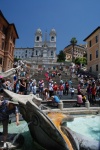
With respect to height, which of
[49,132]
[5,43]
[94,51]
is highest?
[5,43]

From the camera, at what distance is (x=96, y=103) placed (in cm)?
1839

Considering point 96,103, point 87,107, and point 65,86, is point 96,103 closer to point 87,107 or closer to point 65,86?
point 87,107

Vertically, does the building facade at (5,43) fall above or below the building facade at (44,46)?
below

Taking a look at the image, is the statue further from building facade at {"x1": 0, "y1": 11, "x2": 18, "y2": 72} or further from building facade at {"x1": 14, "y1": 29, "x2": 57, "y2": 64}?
building facade at {"x1": 14, "y1": 29, "x2": 57, "y2": 64}

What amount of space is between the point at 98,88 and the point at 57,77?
13377 mm

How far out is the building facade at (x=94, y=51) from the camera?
43947 millimetres

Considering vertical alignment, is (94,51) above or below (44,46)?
below

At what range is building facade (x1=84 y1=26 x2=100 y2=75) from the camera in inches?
1730

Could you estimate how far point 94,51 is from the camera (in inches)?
1832

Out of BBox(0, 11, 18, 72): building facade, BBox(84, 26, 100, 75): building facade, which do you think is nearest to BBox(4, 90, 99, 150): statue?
BBox(0, 11, 18, 72): building facade

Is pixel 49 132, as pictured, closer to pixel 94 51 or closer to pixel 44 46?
pixel 94 51

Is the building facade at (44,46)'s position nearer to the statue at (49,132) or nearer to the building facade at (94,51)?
the building facade at (94,51)

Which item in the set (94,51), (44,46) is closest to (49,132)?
(94,51)

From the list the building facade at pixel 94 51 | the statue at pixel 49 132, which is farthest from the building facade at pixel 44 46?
the statue at pixel 49 132
